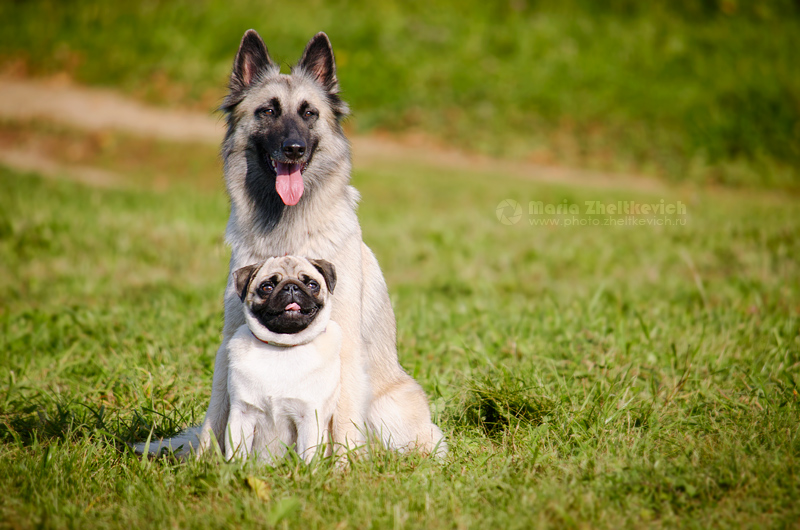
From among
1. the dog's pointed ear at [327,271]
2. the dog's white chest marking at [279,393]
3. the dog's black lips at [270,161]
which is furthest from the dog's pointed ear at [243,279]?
the dog's black lips at [270,161]

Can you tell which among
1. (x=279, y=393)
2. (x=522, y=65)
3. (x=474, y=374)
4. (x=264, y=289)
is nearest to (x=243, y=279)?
(x=264, y=289)

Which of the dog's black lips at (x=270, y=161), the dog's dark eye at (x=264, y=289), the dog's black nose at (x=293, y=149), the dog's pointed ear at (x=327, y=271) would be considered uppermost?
the dog's black nose at (x=293, y=149)

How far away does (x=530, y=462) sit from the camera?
10.4ft

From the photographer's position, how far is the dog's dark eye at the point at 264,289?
2.97 metres

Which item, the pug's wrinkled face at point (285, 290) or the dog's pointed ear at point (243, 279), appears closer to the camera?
the pug's wrinkled face at point (285, 290)

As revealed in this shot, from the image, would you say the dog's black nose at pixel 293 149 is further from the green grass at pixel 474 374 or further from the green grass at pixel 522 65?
the green grass at pixel 522 65

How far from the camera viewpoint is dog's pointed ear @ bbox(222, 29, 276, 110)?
3.56 meters

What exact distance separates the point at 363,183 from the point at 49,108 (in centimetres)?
804

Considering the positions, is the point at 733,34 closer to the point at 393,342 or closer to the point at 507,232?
the point at 507,232

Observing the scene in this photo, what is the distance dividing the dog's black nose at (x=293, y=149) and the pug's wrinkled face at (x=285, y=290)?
53cm

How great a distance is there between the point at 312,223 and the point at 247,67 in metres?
0.95

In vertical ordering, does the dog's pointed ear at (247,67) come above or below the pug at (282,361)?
above

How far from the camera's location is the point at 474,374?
4180mm

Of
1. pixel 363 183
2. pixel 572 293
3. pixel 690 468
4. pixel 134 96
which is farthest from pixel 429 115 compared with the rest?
pixel 690 468
